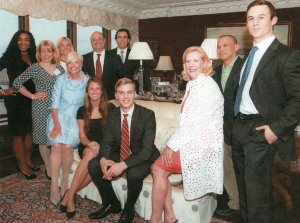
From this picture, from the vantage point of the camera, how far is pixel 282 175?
9.00 feet

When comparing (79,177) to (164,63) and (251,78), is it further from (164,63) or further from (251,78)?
(164,63)

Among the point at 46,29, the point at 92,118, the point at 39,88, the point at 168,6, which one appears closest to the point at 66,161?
the point at 92,118

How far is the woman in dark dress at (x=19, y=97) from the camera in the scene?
3.48 metres

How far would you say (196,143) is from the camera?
2.11 metres

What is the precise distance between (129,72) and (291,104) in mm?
2869

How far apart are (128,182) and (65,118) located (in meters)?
1.07

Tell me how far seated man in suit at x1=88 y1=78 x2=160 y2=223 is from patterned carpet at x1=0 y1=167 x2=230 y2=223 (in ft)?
0.71

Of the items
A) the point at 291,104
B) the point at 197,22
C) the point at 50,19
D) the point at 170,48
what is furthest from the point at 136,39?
the point at 291,104

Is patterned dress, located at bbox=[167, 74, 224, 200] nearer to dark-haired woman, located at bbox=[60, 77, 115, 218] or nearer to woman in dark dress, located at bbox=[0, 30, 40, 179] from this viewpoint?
dark-haired woman, located at bbox=[60, 77, 115, 218]

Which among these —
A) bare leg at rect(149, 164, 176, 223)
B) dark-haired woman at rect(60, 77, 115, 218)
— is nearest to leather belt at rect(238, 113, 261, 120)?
bare leg at rect(149, 164, 176, 223)

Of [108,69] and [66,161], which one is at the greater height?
[108,69]

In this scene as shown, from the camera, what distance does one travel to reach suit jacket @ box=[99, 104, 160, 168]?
7.81 ft

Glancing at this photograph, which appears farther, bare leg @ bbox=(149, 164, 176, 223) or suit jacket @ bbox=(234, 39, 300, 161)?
bare leg @ bbox=(149, 164, 176, 223)

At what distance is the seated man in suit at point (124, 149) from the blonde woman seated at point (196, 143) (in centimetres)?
22
